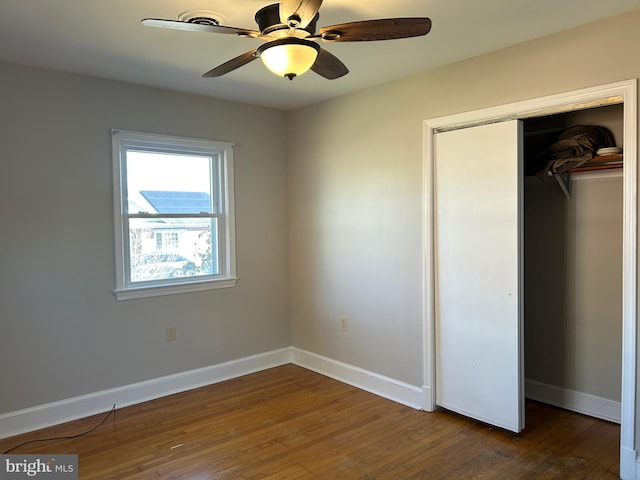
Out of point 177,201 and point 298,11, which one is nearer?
point 298,11

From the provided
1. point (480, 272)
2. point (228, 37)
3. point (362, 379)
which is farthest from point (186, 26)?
point (362, 379)

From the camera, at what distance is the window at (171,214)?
142 inches

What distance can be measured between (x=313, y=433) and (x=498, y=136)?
2306 millimetres

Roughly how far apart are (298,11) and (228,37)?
1.08 m

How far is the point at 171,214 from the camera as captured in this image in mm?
3859

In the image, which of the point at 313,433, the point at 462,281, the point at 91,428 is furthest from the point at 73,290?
the point at 462,281

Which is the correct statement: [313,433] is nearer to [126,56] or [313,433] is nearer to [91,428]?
[91,428]

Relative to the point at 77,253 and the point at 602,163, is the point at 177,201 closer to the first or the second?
the point at 77,253

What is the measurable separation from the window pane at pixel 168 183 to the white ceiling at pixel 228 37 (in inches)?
24.3

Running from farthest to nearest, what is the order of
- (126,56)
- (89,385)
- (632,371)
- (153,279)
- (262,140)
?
(262,140), (153,279), (89,385), (126,56), (632,371)

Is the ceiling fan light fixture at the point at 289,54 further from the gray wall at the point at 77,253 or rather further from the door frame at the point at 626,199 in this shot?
the gray wall at the point at 77,253

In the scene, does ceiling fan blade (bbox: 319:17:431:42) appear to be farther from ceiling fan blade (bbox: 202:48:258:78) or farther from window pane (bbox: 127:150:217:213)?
window pane (bbox: 127:150:217:213)

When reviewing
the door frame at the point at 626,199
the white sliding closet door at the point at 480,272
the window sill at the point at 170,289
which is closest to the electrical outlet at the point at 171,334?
the window sill at the point at 170,289

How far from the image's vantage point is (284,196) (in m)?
4.60
